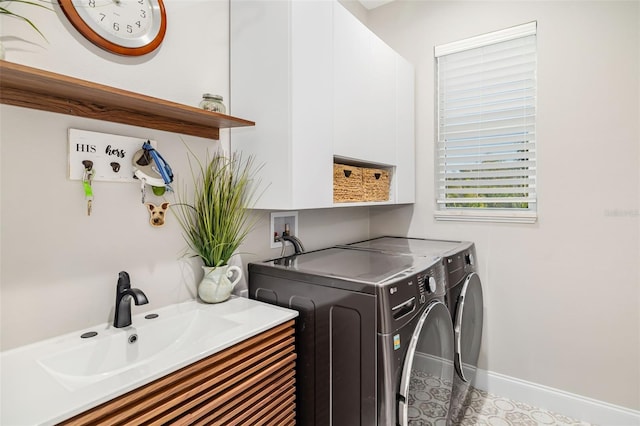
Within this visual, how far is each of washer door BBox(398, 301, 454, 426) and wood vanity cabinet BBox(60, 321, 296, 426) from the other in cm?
45

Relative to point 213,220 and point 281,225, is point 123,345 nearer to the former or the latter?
point 213,220

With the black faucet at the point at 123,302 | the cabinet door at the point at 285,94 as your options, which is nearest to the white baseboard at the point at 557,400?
the cabinet door at the point at 285,94

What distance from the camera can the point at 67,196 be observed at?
1.14m

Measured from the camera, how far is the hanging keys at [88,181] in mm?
1153

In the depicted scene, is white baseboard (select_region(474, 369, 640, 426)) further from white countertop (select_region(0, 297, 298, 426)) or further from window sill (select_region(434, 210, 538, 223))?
white countertop (select_region(0, 297, 298, 426))

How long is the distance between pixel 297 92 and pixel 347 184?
22.8 inches

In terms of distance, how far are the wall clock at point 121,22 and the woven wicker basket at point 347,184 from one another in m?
0.96

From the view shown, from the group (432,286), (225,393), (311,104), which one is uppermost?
(311,104)

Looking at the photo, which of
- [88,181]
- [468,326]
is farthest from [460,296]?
[88,181]

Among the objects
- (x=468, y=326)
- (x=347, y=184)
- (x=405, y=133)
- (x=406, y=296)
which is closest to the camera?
(x=406, y=296)

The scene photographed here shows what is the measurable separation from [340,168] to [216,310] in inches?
36.0

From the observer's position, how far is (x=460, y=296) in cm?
188

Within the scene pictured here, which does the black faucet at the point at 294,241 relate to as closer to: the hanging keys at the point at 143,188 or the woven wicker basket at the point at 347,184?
the woven wicker basket at the point at 347,184

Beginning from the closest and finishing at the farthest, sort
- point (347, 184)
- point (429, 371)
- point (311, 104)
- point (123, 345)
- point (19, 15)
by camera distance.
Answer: point (19, 15), point (123, 345), point (429, 371), point (311, 104), point (347, 184)
